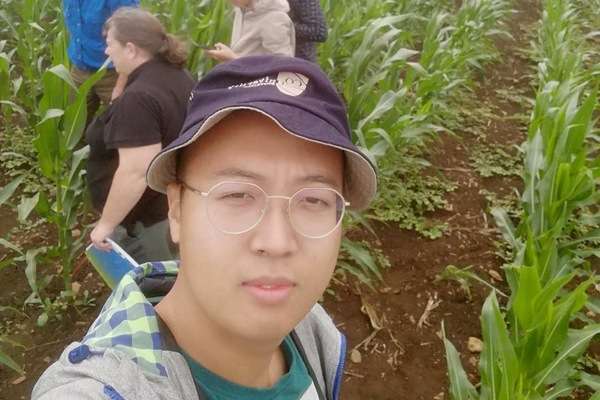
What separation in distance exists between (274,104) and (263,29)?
2238 millimetres

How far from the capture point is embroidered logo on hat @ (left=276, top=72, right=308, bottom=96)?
0.93 metres

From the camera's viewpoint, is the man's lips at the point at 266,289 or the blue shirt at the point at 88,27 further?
the blue shirt at the point at 88,27

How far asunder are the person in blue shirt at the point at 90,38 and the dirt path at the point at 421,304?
1667 mm

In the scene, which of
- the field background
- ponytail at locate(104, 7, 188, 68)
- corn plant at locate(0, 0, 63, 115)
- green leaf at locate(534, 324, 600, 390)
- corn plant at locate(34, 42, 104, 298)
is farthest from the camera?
corn plant at locate(0, 0, 63, 115)

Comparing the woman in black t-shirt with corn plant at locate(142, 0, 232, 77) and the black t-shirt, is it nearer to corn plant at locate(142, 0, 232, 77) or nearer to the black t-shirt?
the black t-shirt

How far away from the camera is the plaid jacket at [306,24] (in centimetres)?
335

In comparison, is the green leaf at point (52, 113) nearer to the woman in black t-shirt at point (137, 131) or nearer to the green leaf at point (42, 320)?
the woman in black t-shirt at point (137, 131)

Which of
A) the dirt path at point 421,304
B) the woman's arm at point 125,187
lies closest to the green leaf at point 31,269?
the woman's arm at point 125,187

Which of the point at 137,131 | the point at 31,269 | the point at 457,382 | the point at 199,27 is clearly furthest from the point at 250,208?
the point at 199,27

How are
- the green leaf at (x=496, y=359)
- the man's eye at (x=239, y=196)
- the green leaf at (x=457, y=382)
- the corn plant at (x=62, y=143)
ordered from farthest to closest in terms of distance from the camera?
the corn plant at (x=62, y=143)
the green leaf at (x=457, y=382)
the green leaf at (x=496, y=359)
the man's eye at (x=239, y=196)

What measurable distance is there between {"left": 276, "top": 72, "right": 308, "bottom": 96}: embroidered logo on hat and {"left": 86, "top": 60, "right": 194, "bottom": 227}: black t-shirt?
1.25 meters

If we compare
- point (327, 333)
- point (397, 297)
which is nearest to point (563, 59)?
point (397, 297)

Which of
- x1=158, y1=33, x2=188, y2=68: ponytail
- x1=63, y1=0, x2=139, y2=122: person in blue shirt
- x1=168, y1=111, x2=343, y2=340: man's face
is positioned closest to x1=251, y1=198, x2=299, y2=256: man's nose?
x1=168, y1=111, x2=343, y2=340: man's face

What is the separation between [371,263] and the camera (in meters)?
2.83
